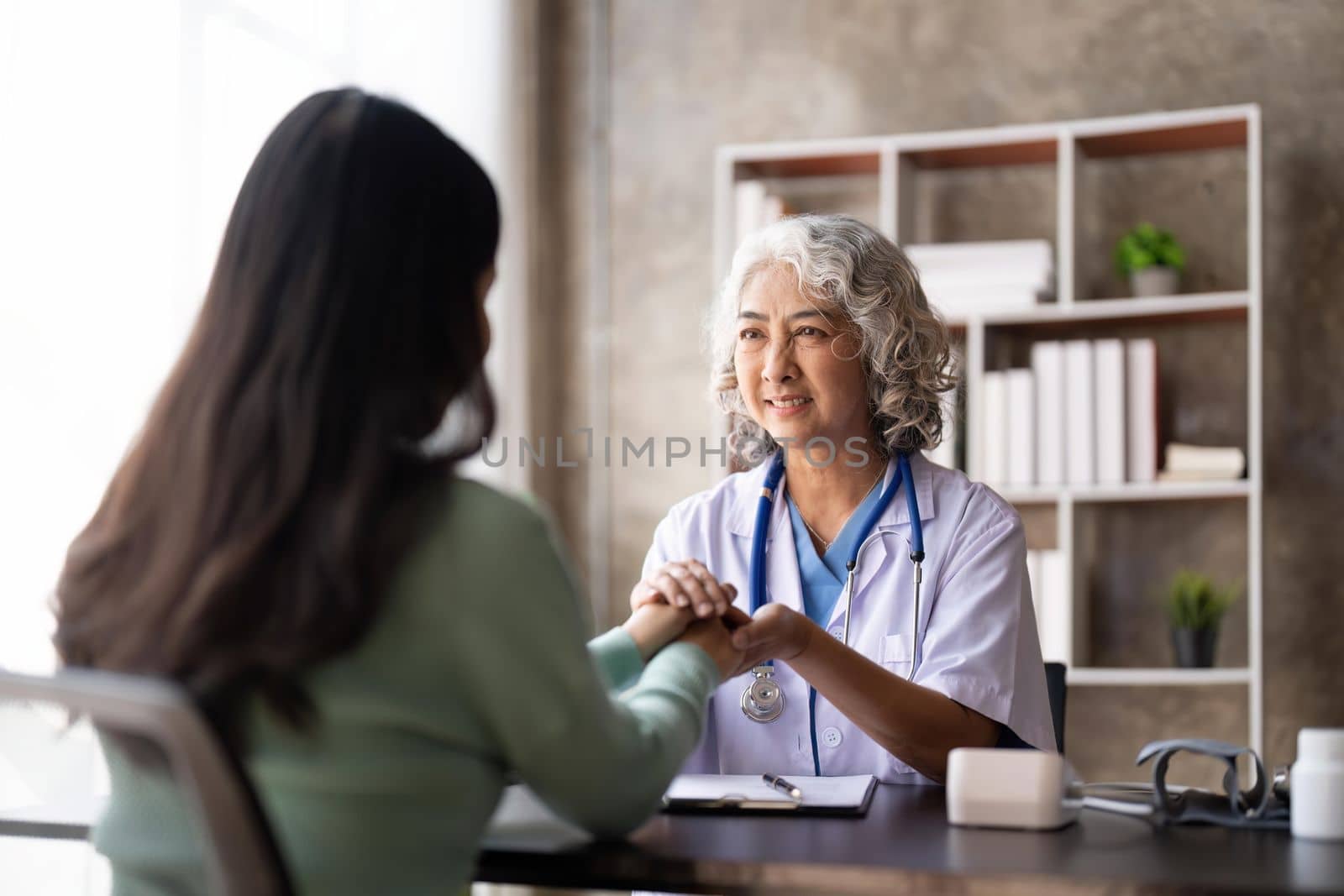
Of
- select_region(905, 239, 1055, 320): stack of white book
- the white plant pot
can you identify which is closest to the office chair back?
select_region(905, 239, 1055, 320): stack of white book

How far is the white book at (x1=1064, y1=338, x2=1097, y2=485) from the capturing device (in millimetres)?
3562

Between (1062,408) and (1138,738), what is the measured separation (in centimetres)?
95

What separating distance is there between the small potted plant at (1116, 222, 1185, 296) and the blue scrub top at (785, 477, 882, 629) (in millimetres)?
1793

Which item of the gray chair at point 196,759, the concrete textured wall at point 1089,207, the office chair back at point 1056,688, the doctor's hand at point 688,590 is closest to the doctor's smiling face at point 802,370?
the office chair back at point 1056,688

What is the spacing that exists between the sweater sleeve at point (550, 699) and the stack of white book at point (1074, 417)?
8.48 ft

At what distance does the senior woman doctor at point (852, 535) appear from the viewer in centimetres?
188

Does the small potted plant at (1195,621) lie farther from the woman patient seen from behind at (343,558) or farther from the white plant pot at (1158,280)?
the woman patient seen from behind at (343,558)

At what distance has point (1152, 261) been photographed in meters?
3.65

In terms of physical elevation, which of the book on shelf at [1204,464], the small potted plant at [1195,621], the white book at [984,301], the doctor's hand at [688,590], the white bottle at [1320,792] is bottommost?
the small potted plant at [1195,621]

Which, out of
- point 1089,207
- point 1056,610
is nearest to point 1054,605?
point 1056,610

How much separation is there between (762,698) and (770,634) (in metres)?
0.33

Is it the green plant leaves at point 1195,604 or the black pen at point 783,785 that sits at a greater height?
the black pen at point 783,785

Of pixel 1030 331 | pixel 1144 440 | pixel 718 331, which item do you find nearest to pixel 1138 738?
pixel 1144 440

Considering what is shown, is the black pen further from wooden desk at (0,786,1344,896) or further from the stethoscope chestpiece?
the stethoscope chestpiece
